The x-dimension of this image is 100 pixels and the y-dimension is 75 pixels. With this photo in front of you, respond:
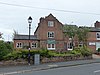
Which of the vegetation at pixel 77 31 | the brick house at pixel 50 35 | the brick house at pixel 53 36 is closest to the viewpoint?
the vegetation at pixel 77 31

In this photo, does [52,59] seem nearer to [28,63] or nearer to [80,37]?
[28,63]

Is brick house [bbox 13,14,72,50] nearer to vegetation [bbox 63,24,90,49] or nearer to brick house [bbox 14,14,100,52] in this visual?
brick house [bbox 14,14,100,52]

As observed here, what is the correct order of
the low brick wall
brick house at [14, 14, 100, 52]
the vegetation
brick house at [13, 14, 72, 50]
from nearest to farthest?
the low brick wall → the vegetation → brick house at [13, 14, 72, 50] → brick house at [14, 14, 100, 52]

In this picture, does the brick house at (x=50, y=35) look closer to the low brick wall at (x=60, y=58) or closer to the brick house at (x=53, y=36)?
the brick house at (x=53, y=36)

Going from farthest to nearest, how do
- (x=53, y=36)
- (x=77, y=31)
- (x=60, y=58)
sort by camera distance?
1. (x=53, y=36)
2. (x=77, y=31)
3. (x=60, y=58)

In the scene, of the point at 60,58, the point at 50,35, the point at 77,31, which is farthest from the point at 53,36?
the point at 60,58

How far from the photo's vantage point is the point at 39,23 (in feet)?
204

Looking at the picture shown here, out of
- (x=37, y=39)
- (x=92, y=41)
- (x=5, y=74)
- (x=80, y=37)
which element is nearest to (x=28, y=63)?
(x=5, y=74)

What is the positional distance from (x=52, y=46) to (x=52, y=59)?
3091 cm

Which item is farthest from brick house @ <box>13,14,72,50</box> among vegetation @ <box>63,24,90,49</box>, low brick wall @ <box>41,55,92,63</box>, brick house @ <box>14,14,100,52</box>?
low brick wall @ <box>41,55,92,63</box>

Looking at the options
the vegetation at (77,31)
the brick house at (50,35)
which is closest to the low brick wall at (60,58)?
the vegetation at (77,31)

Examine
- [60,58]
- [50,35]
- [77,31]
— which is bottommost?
[60,58]

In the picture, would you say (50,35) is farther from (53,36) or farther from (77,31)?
(77,31)

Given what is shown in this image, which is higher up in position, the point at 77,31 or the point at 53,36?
the point at 77,31
